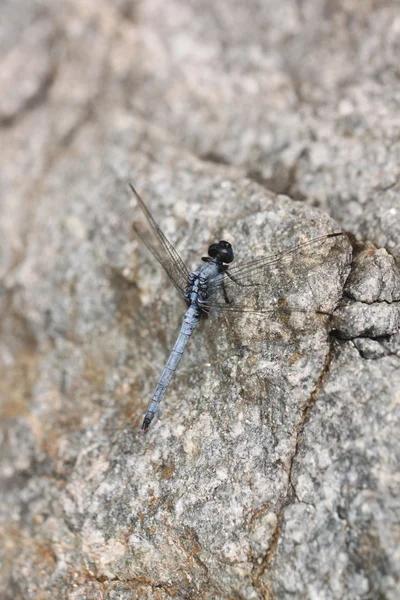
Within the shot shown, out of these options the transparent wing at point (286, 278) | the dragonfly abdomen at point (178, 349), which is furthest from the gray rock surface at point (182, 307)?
the dragonfly abdomen at point (178, 349)

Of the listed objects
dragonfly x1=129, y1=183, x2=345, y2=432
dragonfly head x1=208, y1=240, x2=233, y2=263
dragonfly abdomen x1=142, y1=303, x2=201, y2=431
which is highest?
dragonfly head x1=208, y1=240, x2=233, y2=263

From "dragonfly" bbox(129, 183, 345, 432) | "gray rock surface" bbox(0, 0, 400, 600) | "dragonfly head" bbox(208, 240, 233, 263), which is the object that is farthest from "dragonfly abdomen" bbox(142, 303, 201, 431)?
"dragonfly head" bbox(208, 240, 233, 263)

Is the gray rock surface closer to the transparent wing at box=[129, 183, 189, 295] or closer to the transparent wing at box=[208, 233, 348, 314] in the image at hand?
the transparent wing at box=[208, 233, 348, 314]

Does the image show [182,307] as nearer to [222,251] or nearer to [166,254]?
[166,254]

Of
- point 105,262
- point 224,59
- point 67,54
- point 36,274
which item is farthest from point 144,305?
point 67,54

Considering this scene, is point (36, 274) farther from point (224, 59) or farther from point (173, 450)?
point (224, 59)

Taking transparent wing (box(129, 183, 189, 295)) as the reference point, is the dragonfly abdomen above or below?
below
